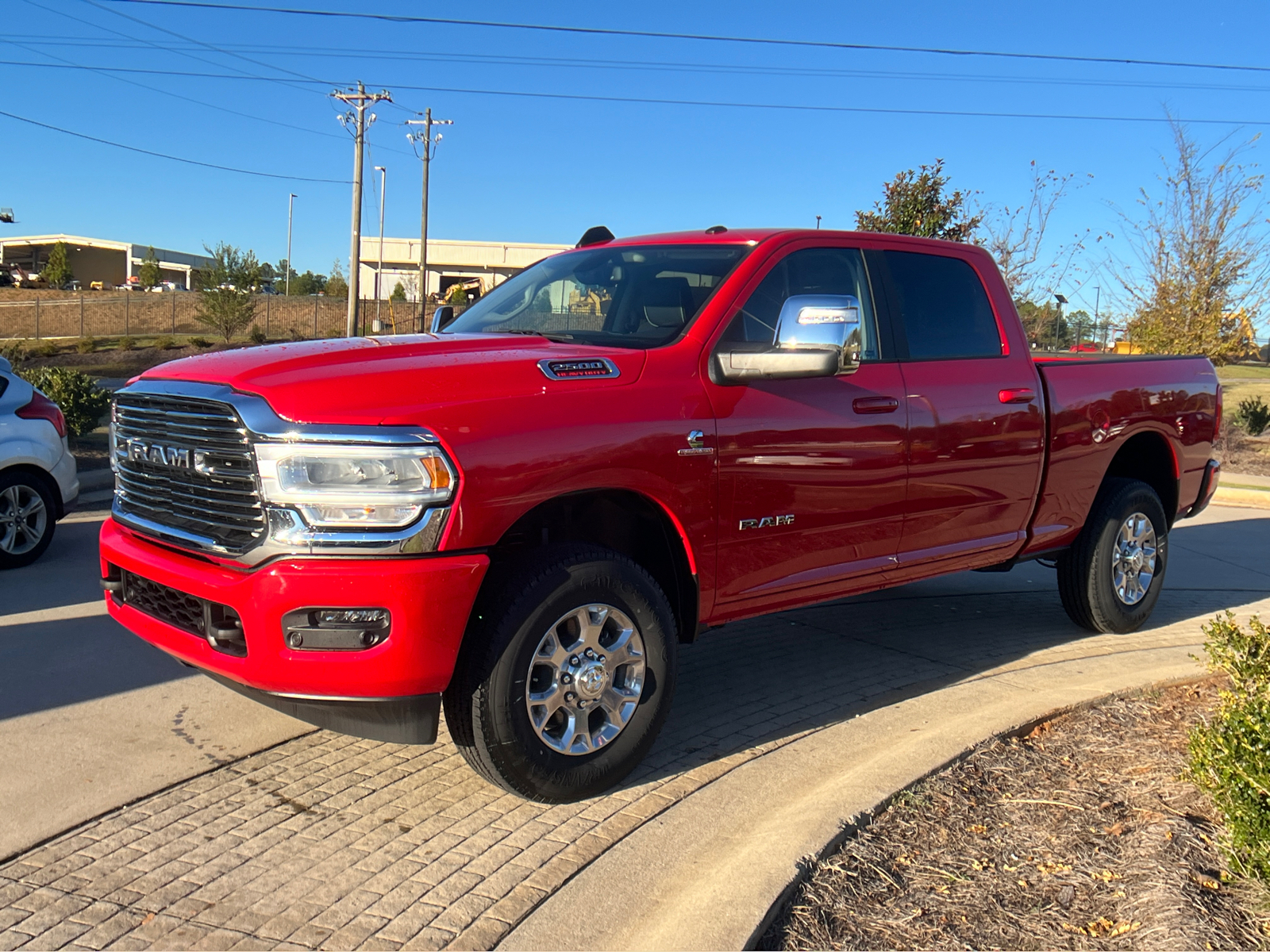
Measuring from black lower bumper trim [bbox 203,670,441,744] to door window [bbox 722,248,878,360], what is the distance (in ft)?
6.07

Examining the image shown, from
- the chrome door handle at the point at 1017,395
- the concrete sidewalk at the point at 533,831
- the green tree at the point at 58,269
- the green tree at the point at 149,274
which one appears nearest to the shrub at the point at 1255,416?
the concrete sidewalk at the point at 533,831

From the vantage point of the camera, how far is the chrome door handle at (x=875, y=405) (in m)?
4.67

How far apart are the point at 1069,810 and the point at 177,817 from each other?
304cm

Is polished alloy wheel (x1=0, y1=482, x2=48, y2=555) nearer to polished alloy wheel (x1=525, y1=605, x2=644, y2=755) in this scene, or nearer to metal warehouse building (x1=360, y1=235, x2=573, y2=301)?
polished alloy wheel (x1=525, y1=605, x2=644, y2=755)

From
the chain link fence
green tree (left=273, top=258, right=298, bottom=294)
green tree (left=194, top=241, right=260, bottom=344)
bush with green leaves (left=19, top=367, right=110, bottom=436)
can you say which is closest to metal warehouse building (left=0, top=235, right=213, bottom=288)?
green tree (left=273, top=258, right=298, bottom=294)

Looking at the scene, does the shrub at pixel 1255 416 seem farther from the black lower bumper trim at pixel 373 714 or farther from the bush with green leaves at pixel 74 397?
the black lower bumper trim at pixel 373 714

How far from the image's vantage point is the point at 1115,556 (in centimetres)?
630

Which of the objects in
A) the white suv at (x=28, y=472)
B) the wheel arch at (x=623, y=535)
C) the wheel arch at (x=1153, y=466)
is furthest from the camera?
the white suv at (x=28, y=472)

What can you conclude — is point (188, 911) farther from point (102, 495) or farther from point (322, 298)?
point (322, 298)

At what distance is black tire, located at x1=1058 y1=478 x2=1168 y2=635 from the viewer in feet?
20.4

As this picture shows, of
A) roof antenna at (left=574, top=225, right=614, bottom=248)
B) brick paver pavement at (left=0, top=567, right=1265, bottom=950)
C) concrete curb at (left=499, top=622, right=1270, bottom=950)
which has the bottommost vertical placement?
brick paver pavement at (left=0, top=567, right=1265, bottom=950)

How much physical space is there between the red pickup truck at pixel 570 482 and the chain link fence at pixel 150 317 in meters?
44.8

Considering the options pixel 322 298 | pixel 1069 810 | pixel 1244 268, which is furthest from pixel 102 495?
pixel 322 298

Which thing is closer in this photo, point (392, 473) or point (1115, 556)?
point (392, 473)
